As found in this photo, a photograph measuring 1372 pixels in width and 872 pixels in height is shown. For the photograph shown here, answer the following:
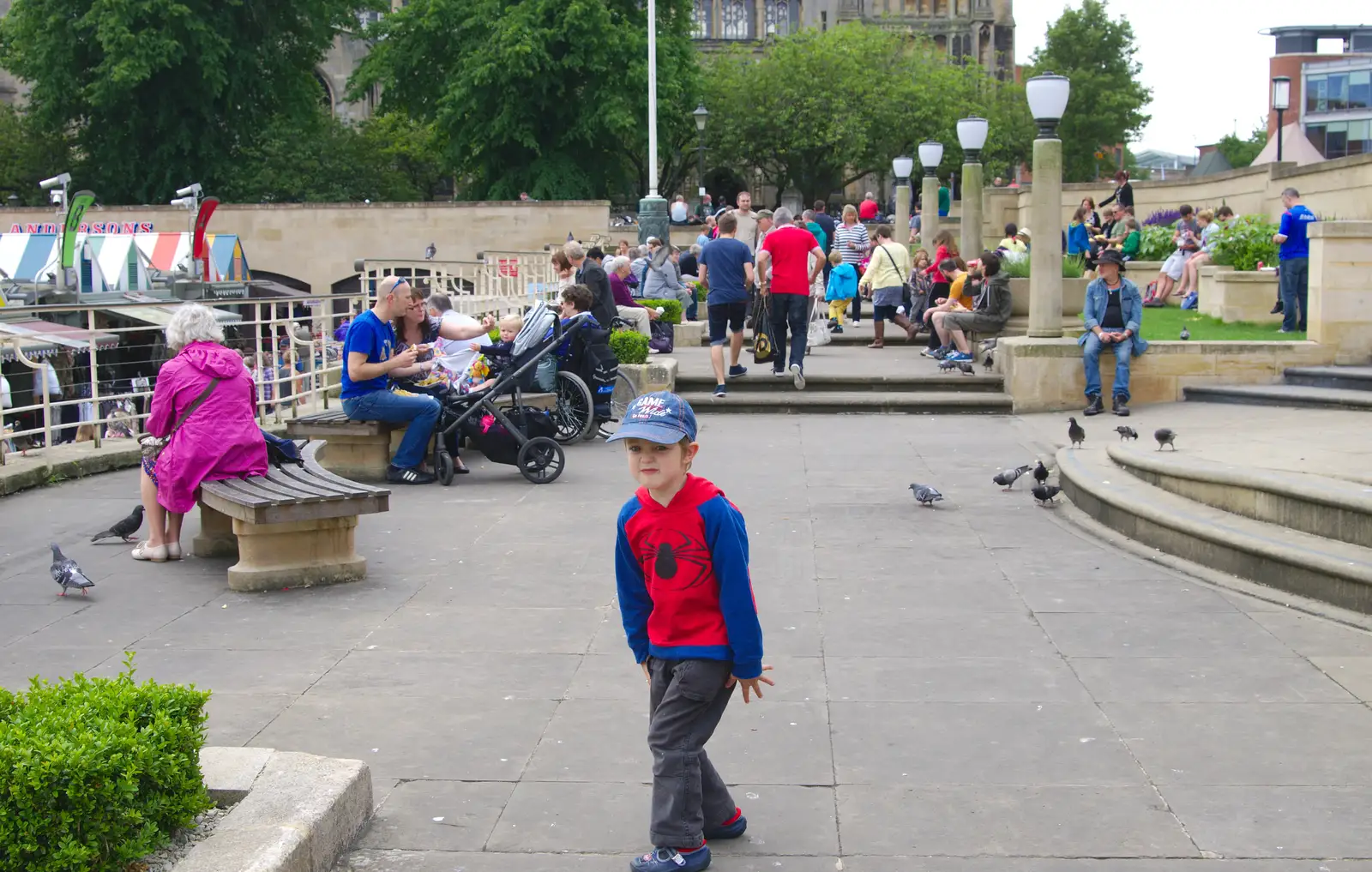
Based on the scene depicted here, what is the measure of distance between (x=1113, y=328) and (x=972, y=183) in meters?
9.71

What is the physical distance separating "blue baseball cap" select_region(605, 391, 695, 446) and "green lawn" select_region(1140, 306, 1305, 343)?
13483mm

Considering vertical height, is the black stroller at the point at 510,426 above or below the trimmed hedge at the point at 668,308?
below

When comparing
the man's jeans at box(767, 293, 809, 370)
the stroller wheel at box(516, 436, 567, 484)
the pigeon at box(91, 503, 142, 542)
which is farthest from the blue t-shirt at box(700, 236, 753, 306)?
the pigeon at box(91, 503, 142, 542)

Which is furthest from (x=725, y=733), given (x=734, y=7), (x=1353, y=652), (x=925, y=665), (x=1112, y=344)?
(x=734, y=7)

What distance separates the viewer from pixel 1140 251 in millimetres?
27609

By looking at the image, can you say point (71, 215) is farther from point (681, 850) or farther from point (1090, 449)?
point (681, 850)

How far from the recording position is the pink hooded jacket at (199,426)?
8242 millimetres

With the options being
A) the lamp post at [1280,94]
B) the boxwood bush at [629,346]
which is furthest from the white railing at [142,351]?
the lamp post at [1280,94]

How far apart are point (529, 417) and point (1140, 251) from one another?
19065 mm

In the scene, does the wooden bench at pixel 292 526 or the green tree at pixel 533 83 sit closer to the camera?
the wooden bench at pixel 292 526

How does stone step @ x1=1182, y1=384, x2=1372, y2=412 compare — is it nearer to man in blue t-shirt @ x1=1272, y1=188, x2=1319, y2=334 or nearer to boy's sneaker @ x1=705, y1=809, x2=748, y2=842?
man in blue t-shirt @ x1=1272, y1=188, x2=1319, y2=334

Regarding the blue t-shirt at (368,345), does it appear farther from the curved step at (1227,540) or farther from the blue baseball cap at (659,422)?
the blue baseball cap at (659,422)

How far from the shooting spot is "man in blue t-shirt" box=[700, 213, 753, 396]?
1570 centimetres

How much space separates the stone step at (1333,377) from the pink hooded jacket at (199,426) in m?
10.7
